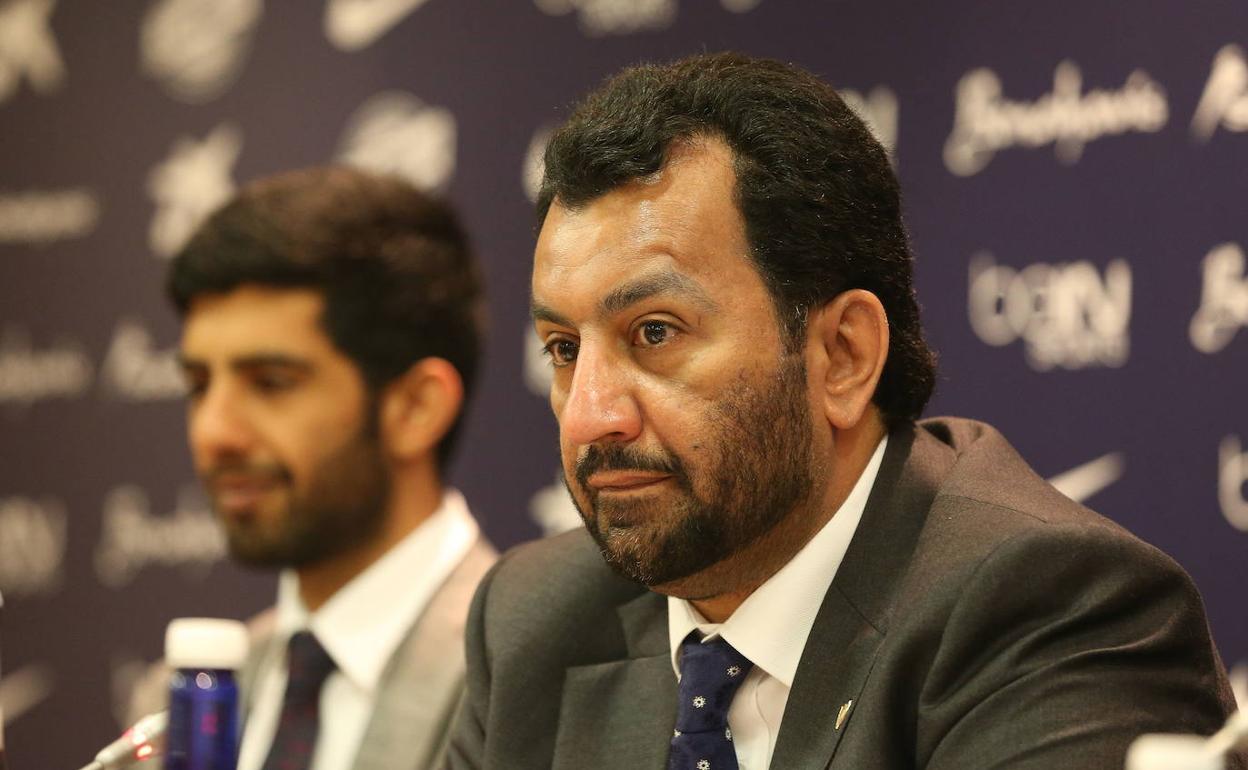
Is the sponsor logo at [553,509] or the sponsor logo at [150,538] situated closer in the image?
the sponsor logo at [553,509]

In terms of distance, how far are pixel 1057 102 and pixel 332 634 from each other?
1698mm

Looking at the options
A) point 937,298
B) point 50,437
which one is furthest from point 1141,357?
point 50,437

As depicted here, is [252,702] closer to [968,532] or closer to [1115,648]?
[968,532]

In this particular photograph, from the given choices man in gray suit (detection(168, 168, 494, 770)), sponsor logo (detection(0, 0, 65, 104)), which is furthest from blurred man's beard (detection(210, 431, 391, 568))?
sponsor logo (detection(0, 0, 65, 104))

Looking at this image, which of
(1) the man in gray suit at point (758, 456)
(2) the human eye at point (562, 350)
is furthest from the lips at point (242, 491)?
(2) the human eye at point (562, 350)

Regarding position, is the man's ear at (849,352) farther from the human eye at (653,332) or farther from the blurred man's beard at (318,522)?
the blurred man's beard at (318,522)

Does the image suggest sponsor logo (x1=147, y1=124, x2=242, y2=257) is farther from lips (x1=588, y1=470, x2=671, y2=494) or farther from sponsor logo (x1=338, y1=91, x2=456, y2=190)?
lips (x1=588, y1=470, x2=671, y2=494)

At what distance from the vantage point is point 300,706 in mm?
2861

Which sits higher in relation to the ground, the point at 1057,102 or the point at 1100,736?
the point at 1057,102

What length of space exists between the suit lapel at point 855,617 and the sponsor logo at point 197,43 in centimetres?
284

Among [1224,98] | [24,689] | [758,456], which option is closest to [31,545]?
[24,689]

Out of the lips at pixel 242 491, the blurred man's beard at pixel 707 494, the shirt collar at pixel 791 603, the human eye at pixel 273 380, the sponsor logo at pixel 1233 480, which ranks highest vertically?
the human eye at pixel 273 380

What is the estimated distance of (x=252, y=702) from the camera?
Answer: 3.10 meters

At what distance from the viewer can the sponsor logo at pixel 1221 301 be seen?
109 inches
